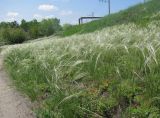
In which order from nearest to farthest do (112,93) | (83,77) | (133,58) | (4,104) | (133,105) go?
(133,105), (112,93), (133,58), (83,77), (4,104)

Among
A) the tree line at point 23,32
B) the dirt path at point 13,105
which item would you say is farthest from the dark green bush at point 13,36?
the dirt path at point 13,105

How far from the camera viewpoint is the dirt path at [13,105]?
5.40 m

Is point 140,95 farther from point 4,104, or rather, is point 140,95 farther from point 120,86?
point 4,104

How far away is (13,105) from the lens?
19.6 ft

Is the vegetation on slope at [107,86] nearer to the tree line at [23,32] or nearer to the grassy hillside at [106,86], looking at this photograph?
the grassy hillside at [106,86]

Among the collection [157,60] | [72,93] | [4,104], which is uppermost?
[157,60]

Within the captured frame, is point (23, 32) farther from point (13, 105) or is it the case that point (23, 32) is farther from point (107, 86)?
point (107, 86)

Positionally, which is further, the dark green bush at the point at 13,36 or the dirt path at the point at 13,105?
the dark green bush at the point at 13,36

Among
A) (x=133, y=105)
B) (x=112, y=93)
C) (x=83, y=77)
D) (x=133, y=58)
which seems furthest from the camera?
(x=83, y=77)

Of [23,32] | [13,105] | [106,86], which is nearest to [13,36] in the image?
[23,32]

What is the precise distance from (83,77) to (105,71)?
455 millimetres

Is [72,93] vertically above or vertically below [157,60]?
below

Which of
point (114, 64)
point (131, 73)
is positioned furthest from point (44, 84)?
point (131, 73)

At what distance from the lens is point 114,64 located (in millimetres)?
5578
